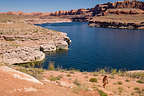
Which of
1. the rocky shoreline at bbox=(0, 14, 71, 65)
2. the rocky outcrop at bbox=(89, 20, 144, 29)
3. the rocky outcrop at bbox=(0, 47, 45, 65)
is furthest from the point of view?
the rocky outcrop at bbox=(89, 20, 144, 29)

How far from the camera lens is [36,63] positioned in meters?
30.1

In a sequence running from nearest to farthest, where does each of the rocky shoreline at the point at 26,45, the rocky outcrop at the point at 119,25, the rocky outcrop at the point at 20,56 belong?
the rocky outcrop at the point at 20,56, the rocky shoreline at the point at 26,45, the rocky outcrop at the point at 119,25

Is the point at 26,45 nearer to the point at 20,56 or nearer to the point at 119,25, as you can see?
the point at 20,56

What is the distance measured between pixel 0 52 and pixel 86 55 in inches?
613

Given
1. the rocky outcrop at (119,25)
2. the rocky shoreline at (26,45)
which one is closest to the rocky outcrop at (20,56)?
the rocky shoreline at (26,45)

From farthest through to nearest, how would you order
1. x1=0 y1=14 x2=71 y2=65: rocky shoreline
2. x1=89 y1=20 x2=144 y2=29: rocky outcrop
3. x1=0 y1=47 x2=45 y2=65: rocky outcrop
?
x1=89 y1=20 x2=144 y2=29: rocky outcrop
x1=0 y1=14 x2=71 y2=65: rocky shoreline
x1=0 y1=47 x2=45 y2=65: rocky outcrop

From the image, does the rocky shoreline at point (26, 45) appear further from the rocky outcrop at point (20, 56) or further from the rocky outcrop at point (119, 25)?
the rocky outcrop at point (119, 25)

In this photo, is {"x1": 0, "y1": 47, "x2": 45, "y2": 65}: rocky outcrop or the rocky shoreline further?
the rocky shoreline

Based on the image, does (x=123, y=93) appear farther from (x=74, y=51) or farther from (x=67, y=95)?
(x=74, y=51)

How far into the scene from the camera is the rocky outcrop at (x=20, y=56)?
2892 cm

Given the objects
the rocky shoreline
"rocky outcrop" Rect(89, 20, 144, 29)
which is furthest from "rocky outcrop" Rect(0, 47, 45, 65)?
"rocky outcrop" Rect(89, 20, 144, 29)

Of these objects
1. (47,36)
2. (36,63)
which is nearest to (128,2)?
(47,36)

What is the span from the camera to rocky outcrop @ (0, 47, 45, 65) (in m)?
28.9

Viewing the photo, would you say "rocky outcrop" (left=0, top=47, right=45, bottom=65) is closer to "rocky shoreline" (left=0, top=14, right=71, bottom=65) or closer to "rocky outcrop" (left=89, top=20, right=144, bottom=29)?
"rocky shoreline" (left=0, top=14, right=71, bottom=65)
